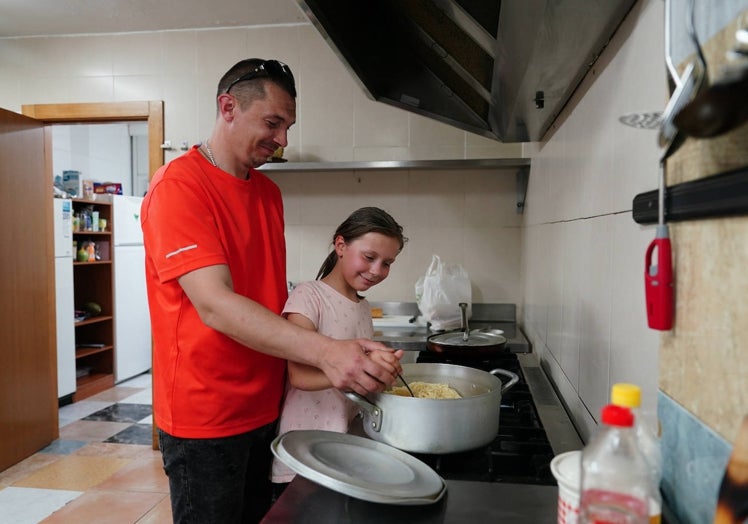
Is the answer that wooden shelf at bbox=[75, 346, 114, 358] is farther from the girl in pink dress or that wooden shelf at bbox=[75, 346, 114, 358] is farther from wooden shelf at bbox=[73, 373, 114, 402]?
the girl in pink dress

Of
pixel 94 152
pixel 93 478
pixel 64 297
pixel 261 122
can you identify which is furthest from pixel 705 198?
pixel 94 152

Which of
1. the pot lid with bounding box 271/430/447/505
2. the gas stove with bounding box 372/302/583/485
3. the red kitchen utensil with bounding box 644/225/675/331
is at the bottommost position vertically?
the gas stove with bounding box 372/302/583/485

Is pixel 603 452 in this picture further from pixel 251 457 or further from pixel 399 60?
pixel 399 60

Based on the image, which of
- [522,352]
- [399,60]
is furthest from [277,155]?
[522,352]

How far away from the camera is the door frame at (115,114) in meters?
2.98

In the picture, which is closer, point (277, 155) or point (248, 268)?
point (248, 268)

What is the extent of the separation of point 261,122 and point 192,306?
1.56 feet

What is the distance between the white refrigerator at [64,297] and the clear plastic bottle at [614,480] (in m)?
4.06

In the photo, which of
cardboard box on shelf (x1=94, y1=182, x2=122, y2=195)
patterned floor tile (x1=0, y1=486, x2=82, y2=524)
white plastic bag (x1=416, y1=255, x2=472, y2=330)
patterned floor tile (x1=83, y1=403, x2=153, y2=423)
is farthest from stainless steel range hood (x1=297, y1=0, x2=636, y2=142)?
cardboard box on shelf (x1=94, y1=182, x2=122, y2=195)

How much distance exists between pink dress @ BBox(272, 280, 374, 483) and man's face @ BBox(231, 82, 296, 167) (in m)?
0.37

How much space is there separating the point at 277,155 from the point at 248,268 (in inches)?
57.8

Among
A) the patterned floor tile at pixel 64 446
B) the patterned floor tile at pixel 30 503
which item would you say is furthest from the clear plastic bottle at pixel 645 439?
the patterned floor tile at pixel 64 446

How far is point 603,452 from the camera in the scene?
49 centimetres

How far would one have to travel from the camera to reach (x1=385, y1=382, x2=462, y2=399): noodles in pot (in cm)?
109
